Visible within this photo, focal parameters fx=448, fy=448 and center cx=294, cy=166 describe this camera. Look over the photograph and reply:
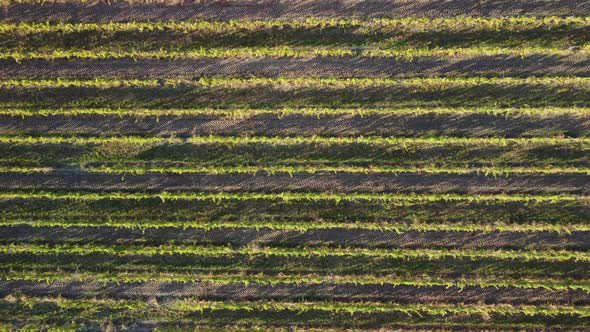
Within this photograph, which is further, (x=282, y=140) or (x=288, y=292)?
(x=288, y=292)

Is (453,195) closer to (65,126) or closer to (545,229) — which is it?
(545,229)

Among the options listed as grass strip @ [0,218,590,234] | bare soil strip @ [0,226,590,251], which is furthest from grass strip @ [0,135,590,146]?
bare soil strip @ [0,226,590,251]

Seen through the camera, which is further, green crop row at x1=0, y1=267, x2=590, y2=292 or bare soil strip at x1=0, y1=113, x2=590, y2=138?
green crop row at x1=0, y1=267, x2=590, y2=292

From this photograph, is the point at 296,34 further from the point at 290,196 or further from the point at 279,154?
the point at 290,196

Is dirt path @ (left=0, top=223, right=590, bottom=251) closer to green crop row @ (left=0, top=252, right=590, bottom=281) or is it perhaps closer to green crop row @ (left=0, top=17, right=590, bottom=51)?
green crop row @ (left=0, top=252, right=590, bottom=281)

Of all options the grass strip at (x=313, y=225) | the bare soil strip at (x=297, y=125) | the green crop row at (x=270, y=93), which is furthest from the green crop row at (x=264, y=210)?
the green crop row at (x=270, y=93)

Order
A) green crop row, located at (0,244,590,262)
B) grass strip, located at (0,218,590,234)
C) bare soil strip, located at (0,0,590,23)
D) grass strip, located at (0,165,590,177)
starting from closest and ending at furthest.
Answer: bare soil strip, located at (0,0,590,23) < grass strip, located at (0,165,590,177) < grass strip, located at (0,218,590,234) < green crop row, located at (0,244,590,262)

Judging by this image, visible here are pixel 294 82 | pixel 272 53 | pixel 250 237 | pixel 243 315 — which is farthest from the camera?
pixel 243 315

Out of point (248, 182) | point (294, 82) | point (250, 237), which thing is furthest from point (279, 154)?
point (250, 237)
